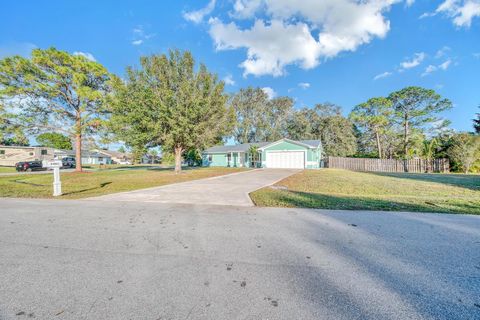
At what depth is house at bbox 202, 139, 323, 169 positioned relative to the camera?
24484 mm

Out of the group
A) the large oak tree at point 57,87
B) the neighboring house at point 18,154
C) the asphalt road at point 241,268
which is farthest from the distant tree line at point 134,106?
the neighboring house at point 18,154

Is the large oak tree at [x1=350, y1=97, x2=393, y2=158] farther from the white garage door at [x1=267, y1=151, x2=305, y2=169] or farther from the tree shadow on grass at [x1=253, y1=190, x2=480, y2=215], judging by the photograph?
the tree shadow on grass at [x1=253, y1=190, x2=480, y2=215]

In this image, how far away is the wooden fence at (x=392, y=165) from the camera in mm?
20594

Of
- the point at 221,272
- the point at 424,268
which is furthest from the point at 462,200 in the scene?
the point at 221,272

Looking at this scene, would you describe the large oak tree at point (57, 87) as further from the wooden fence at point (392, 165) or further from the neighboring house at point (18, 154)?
the wooden fence at point (392, 165)

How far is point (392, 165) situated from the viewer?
22656 millimetres

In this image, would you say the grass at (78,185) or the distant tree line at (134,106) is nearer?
the grass at (78,185)

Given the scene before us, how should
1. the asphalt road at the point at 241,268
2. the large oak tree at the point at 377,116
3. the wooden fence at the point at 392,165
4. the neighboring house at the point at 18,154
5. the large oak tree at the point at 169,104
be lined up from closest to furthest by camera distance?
1. the asphalt road at the point at 241,268
2. the large oak tree at the point at 169,104
3. the wooden fence at the point at 392,165
4. the large oak tree at the point at 377,116
5. the neighboring house at the point at 18,154

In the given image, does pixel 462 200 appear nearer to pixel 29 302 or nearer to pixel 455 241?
pixel 455 241


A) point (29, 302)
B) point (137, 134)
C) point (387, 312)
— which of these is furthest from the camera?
point (137, 134)

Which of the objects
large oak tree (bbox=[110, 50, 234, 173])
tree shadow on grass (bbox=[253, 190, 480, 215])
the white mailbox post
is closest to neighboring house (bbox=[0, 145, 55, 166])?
large oak tree (bbox=[110, 50, 234, 173])

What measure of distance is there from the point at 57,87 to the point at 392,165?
113ft

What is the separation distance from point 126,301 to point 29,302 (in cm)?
94

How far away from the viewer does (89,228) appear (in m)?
4.18
